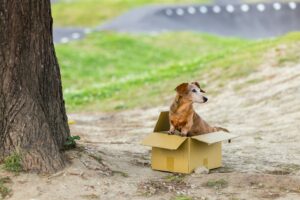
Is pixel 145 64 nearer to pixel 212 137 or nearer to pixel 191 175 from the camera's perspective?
pixel 212 137

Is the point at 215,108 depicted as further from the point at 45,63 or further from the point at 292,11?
the point at 292,11

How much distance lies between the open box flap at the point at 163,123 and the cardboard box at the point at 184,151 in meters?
0.13

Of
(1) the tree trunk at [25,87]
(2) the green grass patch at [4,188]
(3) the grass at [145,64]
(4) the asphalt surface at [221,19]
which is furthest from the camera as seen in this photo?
(4) the asphalt surface at [221,19]

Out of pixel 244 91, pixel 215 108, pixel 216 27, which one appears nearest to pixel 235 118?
pixel 215 108

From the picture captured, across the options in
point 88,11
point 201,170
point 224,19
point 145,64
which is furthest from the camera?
point 88,11

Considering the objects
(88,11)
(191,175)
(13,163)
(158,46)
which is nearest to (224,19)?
(88,11)

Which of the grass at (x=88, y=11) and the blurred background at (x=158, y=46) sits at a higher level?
the grass at (x=88, y=11)

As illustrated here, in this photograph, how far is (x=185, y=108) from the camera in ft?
23.7

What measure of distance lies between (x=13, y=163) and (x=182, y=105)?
5.91 feet

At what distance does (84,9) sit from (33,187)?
29.7 metres

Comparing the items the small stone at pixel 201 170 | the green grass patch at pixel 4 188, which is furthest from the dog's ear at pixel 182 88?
the green grass patch at pixel 4 188

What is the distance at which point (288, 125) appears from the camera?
32.9ft

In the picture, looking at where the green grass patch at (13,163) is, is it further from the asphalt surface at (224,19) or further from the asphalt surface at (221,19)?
the asphalt surface at (224,19)

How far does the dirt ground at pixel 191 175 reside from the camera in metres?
6.45
